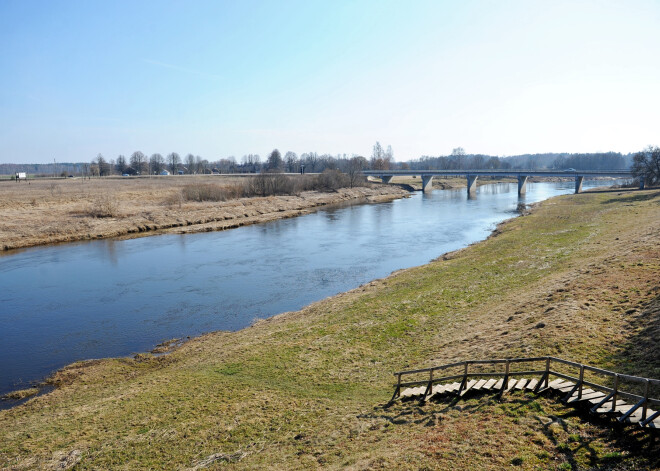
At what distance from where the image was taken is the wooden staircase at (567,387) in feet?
29.0

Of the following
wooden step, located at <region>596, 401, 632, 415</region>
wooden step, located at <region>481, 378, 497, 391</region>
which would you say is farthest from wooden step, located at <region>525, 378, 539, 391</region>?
wooden step, located at <region>596, 401, 632, 415</region>

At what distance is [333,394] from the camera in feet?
48.1

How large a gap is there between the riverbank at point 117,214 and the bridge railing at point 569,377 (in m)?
51.4

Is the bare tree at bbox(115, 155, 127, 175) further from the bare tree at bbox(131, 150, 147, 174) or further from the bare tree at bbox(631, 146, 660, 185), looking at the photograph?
the bare tree at bbox(631, 146, 660, 185)

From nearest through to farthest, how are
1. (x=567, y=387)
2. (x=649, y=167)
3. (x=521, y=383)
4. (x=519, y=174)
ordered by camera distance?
(x=567, y=387)
(x=521, y=383)
(x=649, y=167)
(x=519, y=174)

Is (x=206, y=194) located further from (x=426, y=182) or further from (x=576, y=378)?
(x=576, y=378)

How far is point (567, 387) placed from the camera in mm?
10758

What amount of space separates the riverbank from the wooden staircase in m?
A: 51.4

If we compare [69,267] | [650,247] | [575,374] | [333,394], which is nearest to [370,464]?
[333,394]

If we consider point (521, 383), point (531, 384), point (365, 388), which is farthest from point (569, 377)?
point (365, 388)

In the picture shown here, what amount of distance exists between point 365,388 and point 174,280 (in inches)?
980

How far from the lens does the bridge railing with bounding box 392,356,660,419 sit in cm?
916

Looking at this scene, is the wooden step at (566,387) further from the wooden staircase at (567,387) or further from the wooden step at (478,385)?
the wooden step at (478,385)

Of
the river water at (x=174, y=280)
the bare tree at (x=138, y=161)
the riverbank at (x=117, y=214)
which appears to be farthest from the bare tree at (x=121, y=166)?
the river water at (x=174, y=280)
